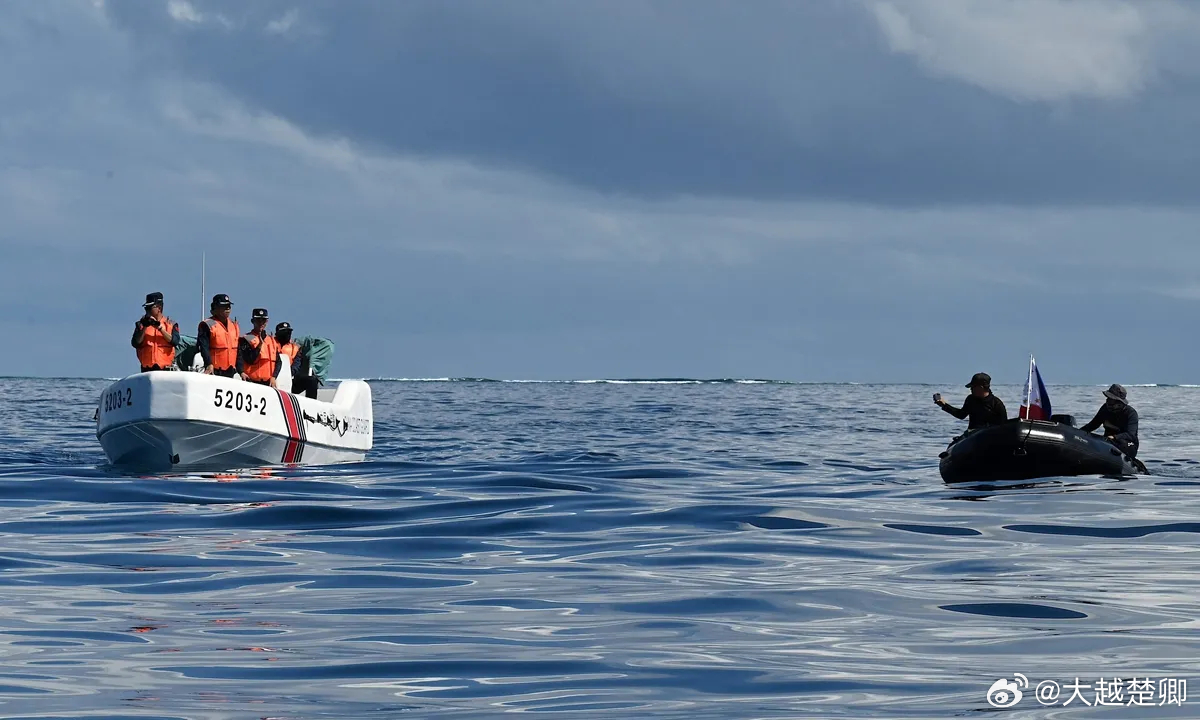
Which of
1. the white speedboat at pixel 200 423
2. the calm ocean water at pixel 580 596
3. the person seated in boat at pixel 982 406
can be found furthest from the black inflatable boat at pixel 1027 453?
the white speedboat at pixel 200 423

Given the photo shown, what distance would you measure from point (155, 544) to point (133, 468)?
9074 millimetres

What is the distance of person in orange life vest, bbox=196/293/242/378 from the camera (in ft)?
66.5

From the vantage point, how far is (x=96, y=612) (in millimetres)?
8344

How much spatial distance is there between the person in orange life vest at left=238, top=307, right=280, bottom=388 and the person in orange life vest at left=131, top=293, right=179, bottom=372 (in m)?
1.10

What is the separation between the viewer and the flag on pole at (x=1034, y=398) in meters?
21.4

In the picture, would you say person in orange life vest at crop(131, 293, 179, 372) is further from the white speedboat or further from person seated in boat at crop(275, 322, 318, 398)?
person seated in boat at crop(275, 322, 318, 398)

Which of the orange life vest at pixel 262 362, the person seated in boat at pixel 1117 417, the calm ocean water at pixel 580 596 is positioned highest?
the orange life vest at pixel 262 362

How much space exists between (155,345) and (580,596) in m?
13.2

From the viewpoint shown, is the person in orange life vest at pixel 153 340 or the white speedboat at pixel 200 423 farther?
the person in orange life vest at pixel 153 340

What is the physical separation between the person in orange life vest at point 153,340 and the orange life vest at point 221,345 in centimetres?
65

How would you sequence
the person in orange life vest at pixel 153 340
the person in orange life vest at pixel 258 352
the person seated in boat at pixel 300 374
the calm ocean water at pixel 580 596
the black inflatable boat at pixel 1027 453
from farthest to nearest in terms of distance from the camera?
the person seated in boat at pixel 300 374 < the person in orange life vest at pixel 258 352 < the person in orange life vest at pixel 153 340 < the black inflatable boat at pixel 1027 453 < the calm ocean water at pixel 580 596

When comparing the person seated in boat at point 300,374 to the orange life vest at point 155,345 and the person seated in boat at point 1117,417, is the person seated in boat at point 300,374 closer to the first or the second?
the orange life vest at point 155,345

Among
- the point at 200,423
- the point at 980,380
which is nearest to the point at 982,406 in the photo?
the point at 980,380

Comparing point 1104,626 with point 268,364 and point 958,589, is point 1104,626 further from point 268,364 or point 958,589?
point 268,364
